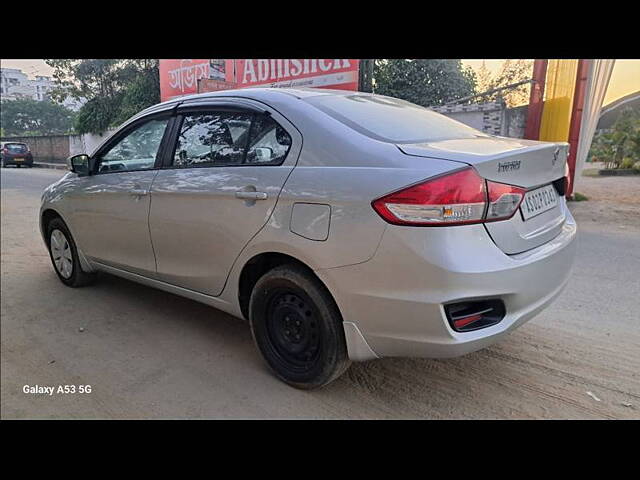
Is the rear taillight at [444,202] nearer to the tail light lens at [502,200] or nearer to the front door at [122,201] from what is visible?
the tail light lens at [502,200]

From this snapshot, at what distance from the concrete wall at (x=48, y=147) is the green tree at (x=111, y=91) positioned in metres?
7.17

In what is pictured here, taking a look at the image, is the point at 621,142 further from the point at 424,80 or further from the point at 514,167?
the point at 514,167

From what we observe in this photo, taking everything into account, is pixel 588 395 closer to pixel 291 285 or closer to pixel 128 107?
pixel 291 285

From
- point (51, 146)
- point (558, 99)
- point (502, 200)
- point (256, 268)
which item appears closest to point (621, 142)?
point (558, 99)

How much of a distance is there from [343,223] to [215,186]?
→ 0.98 m

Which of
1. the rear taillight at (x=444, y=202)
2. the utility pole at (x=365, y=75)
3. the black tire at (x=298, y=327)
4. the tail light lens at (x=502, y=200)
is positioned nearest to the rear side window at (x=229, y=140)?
the black tire at (x=298, y=327)

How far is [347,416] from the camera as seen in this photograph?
2268mm

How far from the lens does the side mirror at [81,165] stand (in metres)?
3.70

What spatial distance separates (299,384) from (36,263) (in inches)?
159

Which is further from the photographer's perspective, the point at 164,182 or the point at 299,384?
the point at 164,182

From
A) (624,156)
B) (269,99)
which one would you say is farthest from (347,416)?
(624,156)

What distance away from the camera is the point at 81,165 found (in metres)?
3.71

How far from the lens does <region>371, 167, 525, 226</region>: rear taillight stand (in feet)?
6.18

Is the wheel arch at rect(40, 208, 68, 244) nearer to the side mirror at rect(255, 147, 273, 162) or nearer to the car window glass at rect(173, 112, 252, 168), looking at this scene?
the car window glass at rect(173, 112, 252, 168)
